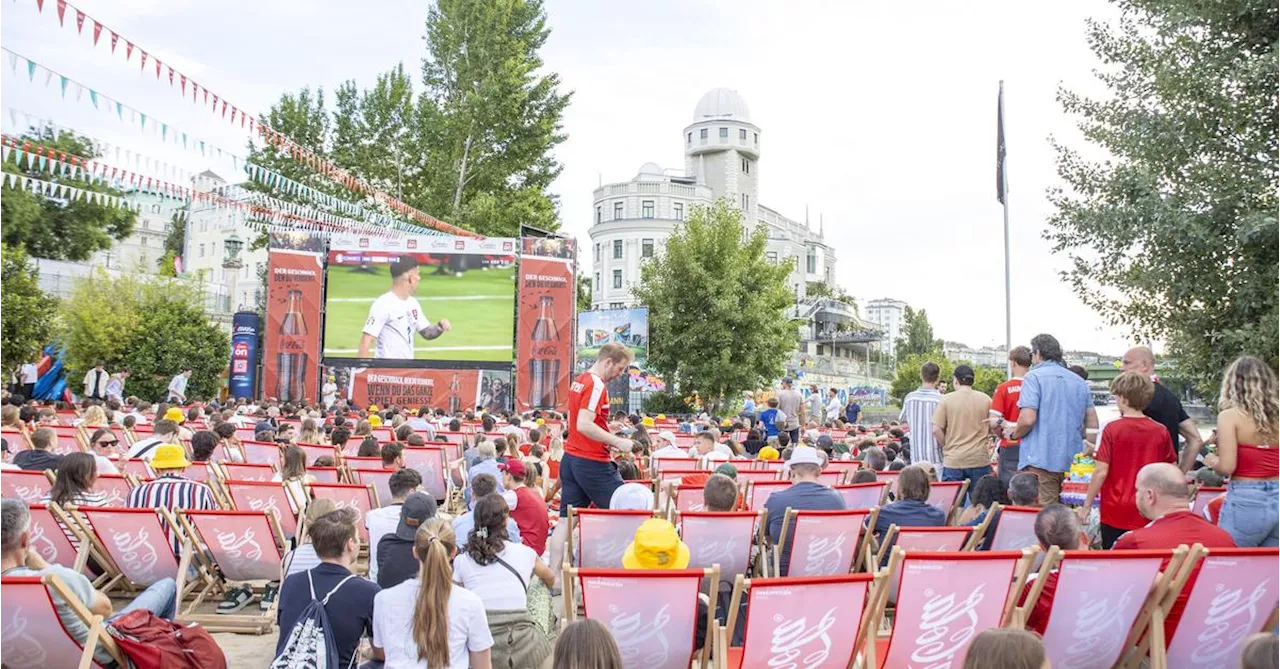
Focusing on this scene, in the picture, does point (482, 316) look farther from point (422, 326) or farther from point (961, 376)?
point (961, 376)

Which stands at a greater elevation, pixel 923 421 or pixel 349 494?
pixel 923 421

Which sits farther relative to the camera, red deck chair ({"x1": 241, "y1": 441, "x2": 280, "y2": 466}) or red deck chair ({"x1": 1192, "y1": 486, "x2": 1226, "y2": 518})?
red deck chair ({"x1": 241, "y1": 441, "x2": 280, "y2": 466})

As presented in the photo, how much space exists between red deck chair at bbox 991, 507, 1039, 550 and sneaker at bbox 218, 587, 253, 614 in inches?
178

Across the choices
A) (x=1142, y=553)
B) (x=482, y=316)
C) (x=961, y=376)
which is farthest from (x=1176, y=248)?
(x=482, y=316)

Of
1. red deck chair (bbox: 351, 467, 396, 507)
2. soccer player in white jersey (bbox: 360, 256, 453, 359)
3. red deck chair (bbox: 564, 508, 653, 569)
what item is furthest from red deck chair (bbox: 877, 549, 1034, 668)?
soccer player in white jersey (bbox: 360, 256, 453, 359)

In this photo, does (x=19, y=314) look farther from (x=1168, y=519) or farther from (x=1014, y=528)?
(x=1168, y=519)

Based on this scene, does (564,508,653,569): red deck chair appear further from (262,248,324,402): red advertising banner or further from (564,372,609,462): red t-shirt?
(262,248,324,402): red advertising banner

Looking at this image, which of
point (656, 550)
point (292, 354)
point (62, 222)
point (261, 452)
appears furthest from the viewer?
point (62, 222)

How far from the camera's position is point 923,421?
920cm

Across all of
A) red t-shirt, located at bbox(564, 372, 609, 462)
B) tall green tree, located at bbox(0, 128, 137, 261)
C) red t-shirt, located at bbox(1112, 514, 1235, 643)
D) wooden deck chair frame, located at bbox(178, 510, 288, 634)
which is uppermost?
tall green tree, located at bbox(0, 128, 137, 261)

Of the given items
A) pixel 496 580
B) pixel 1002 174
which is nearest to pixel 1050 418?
pixel 496 580

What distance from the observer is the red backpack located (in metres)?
3.69

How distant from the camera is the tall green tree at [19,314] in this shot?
18859 mm

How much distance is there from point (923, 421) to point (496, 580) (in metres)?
6.08
